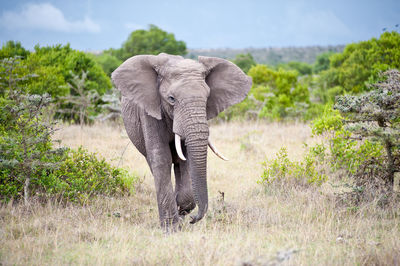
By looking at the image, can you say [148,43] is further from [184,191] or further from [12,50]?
[184,191]

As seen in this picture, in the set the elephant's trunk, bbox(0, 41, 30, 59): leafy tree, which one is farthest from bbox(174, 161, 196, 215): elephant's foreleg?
bbox(0, 41, 30, 59): leafy tree

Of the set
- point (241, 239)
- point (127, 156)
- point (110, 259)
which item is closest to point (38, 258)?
point (110, 259)

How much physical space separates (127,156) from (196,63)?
557cm

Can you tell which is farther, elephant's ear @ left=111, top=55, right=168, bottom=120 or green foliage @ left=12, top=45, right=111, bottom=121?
green foliage @ left=12, top=45, right=111, bottom=121

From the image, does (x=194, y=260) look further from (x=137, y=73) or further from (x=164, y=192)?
(x=137, y=73)

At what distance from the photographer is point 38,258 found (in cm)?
380

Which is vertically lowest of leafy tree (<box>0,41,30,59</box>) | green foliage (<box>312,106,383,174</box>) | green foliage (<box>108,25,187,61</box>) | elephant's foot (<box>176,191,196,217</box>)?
elephant's foot (<box>176,191,196,217</box>)

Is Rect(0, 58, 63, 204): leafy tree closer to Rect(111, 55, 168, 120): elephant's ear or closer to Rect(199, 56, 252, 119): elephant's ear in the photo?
Rect(111, 55, 168, 120): elephant's ear

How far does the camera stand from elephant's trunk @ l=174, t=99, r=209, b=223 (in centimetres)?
447

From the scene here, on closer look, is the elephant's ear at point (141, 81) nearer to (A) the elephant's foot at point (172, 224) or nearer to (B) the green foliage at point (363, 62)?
(A) the elephant's foot at point (172, 224)

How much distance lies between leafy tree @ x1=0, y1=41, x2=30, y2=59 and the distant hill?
2717 inches

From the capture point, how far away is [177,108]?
4629 millimetres

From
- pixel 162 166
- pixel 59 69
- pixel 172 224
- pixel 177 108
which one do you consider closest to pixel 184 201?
pixel 172 224

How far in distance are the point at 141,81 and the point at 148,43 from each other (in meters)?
30.7
